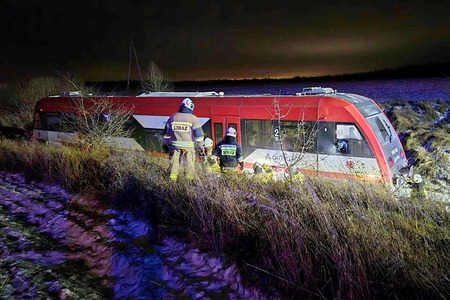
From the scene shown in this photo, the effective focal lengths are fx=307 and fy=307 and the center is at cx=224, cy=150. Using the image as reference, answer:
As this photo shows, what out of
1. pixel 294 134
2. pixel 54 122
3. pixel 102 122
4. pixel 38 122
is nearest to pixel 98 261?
pixel 294 134

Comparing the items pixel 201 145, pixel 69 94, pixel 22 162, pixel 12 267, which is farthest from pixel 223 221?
pixel 69 94

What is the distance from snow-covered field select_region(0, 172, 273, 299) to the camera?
3.03 m

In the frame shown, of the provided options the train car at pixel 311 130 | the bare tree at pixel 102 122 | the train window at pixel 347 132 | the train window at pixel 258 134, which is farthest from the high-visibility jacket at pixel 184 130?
the bare tree at pixel 102 122

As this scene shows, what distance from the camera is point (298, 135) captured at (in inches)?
282

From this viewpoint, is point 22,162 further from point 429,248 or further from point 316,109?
point 429,248

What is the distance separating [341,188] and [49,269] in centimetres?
381

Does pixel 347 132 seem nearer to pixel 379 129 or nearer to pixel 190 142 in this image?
pixel 379 129

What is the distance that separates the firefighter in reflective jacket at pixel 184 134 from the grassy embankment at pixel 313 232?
1.21 metres

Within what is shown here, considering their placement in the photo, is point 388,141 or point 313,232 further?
point 388,141

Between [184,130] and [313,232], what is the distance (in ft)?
12.7

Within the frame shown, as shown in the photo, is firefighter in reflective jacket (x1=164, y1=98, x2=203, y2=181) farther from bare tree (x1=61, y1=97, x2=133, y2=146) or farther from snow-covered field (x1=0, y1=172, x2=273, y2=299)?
bare tree (x1=61, y1=97, x2=133, y2=146)

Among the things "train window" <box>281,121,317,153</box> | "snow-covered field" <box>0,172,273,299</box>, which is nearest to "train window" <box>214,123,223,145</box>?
"train window" <box>281,121,317,153</box>

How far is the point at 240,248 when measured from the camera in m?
3.47

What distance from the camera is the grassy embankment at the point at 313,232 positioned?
2590 millimetres
